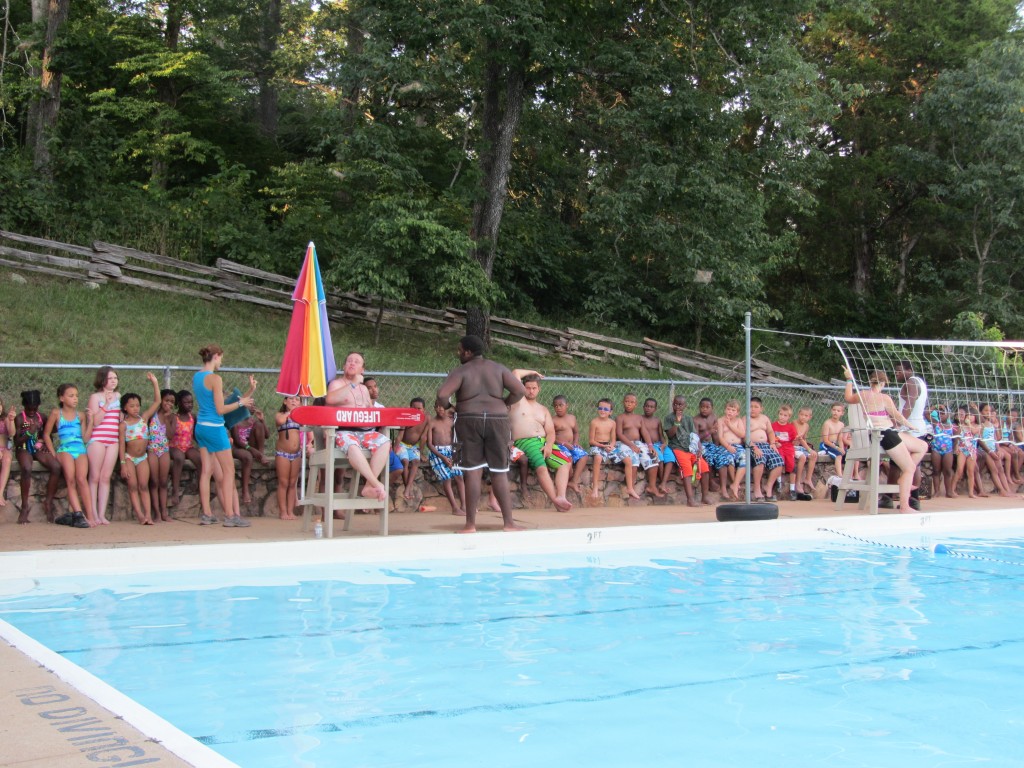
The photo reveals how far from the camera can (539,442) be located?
1267 cm

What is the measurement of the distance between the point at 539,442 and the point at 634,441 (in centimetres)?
171

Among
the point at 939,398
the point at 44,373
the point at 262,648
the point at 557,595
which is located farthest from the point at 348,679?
the point at 939,398

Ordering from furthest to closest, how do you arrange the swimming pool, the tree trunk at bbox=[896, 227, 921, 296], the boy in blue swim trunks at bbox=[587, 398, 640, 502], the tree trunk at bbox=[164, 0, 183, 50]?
the tree trunk at bbox=[896, 227, 921, 296] < the tree trunk at bbox=[164, 0, 183, 50] < the boy in blue swim trunks at bbox=[587, 398, 640, 502] < the swimming pool

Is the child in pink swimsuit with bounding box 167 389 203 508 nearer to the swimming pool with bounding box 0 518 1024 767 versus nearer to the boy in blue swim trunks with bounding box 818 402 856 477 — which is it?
the swimming pool with bounding box 0 518 1024 767

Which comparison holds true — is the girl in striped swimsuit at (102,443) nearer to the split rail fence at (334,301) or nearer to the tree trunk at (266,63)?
the split rail fence at (334,301)

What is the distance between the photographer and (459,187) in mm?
23172

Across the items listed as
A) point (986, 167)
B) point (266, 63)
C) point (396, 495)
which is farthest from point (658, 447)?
point (266, 63)

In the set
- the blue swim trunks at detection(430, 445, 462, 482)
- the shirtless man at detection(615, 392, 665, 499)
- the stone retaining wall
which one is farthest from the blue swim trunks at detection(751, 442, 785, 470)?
Answer: the blue swim trunks at detection(430, 445, 462, 482)

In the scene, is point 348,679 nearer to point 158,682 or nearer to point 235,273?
point 158,682

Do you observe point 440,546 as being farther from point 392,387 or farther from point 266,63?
point 266,63

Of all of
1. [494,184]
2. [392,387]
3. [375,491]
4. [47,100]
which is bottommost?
[375,491]

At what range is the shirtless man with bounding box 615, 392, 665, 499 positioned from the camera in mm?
13664

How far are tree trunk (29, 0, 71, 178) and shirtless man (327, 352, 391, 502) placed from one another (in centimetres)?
1761

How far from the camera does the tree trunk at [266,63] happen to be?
1303 inches
